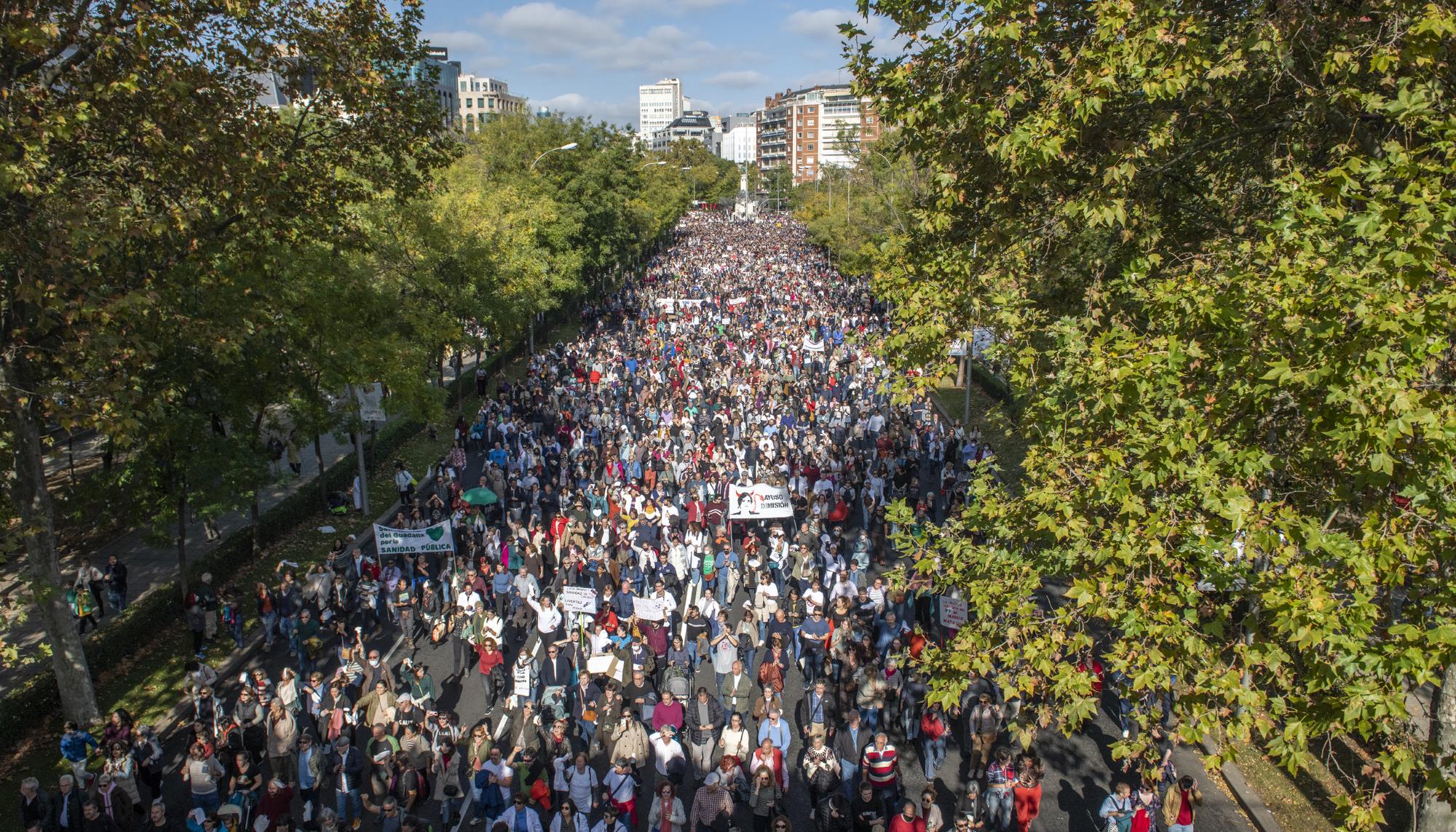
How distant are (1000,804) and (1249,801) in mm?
3600

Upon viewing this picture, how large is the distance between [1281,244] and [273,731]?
1120 centimetres

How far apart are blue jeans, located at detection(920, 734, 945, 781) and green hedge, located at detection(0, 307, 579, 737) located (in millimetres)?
11729

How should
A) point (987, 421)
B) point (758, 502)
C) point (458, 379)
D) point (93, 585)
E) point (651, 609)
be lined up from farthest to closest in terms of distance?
point (458, 379) → point (987, 421) → point (758, 502) → point (93, 585) → point (651, 609)

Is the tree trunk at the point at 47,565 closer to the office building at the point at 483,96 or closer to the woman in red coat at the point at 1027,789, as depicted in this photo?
the woman in red coat at the point at 1027,789

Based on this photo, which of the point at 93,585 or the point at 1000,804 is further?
the point at 93,585

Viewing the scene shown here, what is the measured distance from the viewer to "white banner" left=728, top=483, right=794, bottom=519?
61.7 ft

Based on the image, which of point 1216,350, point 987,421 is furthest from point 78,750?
point 987,421

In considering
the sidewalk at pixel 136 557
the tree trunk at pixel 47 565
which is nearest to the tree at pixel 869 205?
the sidewalk at pixel 136 557

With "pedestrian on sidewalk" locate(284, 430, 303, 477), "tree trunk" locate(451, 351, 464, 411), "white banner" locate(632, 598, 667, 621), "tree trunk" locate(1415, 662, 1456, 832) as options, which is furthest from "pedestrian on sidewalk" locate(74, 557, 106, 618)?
"tree trunk" locate(1415, 662, 1456, 832)

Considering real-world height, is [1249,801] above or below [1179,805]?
below

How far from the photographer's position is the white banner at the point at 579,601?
45.9 feet

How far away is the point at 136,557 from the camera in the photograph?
20.1 metres

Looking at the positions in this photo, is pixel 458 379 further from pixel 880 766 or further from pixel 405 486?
pixel 880 766

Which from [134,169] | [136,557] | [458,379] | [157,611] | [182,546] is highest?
[134,169]
